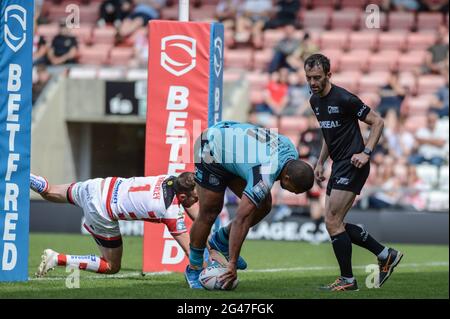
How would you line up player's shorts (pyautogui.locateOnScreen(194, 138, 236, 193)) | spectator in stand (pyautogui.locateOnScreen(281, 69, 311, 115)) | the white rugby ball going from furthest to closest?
spectator in stand (pyautogui.locateOnScreen(281, 69, 311, 115)), player's shorts (pyautogui.locateOnScreen(194, 138, 236, 193)), the white rugby ball

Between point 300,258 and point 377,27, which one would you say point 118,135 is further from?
point 300,258

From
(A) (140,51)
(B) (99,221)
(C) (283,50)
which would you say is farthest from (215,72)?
(A) (140,51)

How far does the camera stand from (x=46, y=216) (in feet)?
66.1

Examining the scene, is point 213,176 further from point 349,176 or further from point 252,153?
point 349,176

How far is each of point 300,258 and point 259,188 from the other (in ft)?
20.5

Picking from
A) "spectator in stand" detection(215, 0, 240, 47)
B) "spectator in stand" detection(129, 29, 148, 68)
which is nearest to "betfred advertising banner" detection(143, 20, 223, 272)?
"spectator in stand" detection(129, 29, 148, 68)

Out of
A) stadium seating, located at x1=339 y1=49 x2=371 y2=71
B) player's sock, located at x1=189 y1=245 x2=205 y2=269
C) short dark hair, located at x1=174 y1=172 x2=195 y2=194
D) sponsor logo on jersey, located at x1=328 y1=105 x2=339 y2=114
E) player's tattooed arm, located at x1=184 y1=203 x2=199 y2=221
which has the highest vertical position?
stadium seating, located at x1=339 y1=49 x2=371 y2=71

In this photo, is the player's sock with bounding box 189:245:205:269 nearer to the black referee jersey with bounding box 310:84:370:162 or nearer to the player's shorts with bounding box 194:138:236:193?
the player's shorts with bounding box 194:138:236:193

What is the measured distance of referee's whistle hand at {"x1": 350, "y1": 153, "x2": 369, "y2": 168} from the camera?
985cm

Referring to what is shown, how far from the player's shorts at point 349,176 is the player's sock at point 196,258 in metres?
1.36

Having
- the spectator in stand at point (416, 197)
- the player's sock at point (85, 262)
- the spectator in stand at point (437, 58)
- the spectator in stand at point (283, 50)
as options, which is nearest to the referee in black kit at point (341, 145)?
the player's sock at point (85, 262)

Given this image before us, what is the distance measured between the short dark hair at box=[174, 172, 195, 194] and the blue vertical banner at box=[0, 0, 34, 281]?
54.1 inches

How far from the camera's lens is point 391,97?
21812 millimetres
